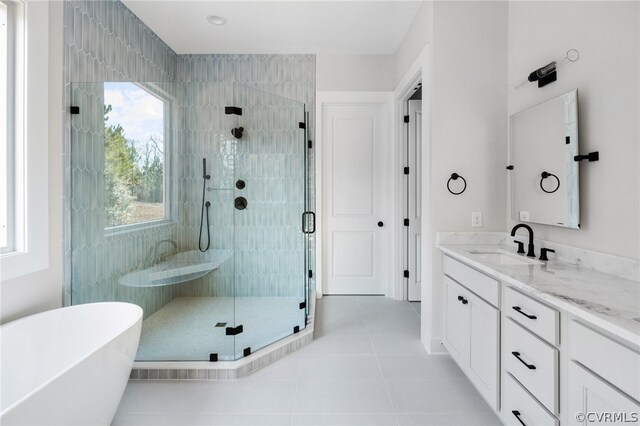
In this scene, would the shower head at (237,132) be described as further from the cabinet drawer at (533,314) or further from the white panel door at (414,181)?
the cabinet drawer at (533,314)

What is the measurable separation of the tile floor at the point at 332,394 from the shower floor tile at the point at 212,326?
0.20 metres

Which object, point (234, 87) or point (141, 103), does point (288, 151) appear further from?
point (141, 103)

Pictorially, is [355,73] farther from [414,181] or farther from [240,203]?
[240,203]

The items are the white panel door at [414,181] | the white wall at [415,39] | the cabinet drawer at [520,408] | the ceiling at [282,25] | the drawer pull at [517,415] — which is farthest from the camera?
the white panel door at [414,181]

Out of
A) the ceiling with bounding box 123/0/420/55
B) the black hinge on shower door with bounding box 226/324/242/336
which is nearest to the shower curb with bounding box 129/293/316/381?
the black hinge on shower door with bounding box 226/324/242/336

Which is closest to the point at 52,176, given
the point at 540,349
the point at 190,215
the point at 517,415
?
the point at 190,215

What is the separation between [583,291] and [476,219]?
3.78 ft

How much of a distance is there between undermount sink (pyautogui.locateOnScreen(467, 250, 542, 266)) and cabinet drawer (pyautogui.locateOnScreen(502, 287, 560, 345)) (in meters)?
0.36

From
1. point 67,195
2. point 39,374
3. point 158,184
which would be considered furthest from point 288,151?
point 39,374

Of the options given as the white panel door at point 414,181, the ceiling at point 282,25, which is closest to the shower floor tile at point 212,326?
the white panel door at point 414,181

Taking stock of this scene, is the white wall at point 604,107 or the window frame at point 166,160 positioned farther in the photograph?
the window frame at point 166,160

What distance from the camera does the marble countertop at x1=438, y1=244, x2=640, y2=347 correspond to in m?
0.92

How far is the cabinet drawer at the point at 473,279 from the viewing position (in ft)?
5.21

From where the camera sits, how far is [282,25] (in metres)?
2.94
